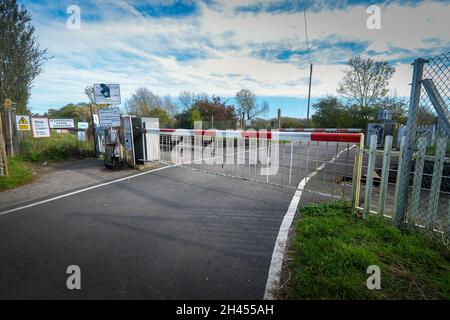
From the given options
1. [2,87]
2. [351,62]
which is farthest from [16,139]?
[351,62]

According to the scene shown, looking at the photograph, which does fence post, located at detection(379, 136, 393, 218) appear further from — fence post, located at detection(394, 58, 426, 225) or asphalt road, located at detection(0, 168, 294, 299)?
asphalt road, located at detection(0, 168, 294, 299)

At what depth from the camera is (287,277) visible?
2.28 m

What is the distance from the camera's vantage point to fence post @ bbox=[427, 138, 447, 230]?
272cm

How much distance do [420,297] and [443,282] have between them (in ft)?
1.19

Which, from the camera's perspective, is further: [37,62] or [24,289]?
[37,62]

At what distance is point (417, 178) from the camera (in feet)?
9.39

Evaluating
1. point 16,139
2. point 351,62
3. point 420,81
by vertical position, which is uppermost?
point 351,62

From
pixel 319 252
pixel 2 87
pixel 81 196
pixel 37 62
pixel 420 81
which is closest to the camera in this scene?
pixel 319 252

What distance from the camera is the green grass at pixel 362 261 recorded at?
80.0 inches

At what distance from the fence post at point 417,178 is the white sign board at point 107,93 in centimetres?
749

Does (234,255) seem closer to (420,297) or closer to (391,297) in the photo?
(391,297)

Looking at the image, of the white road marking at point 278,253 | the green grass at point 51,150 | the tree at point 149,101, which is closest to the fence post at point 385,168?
the white road marking at point 278,253

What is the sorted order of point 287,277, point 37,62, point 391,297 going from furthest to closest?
point 37,62 → point 287,277 → point 391,297

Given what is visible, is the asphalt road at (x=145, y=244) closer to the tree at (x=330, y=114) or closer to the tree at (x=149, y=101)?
the tree at (x=330, y=114)
